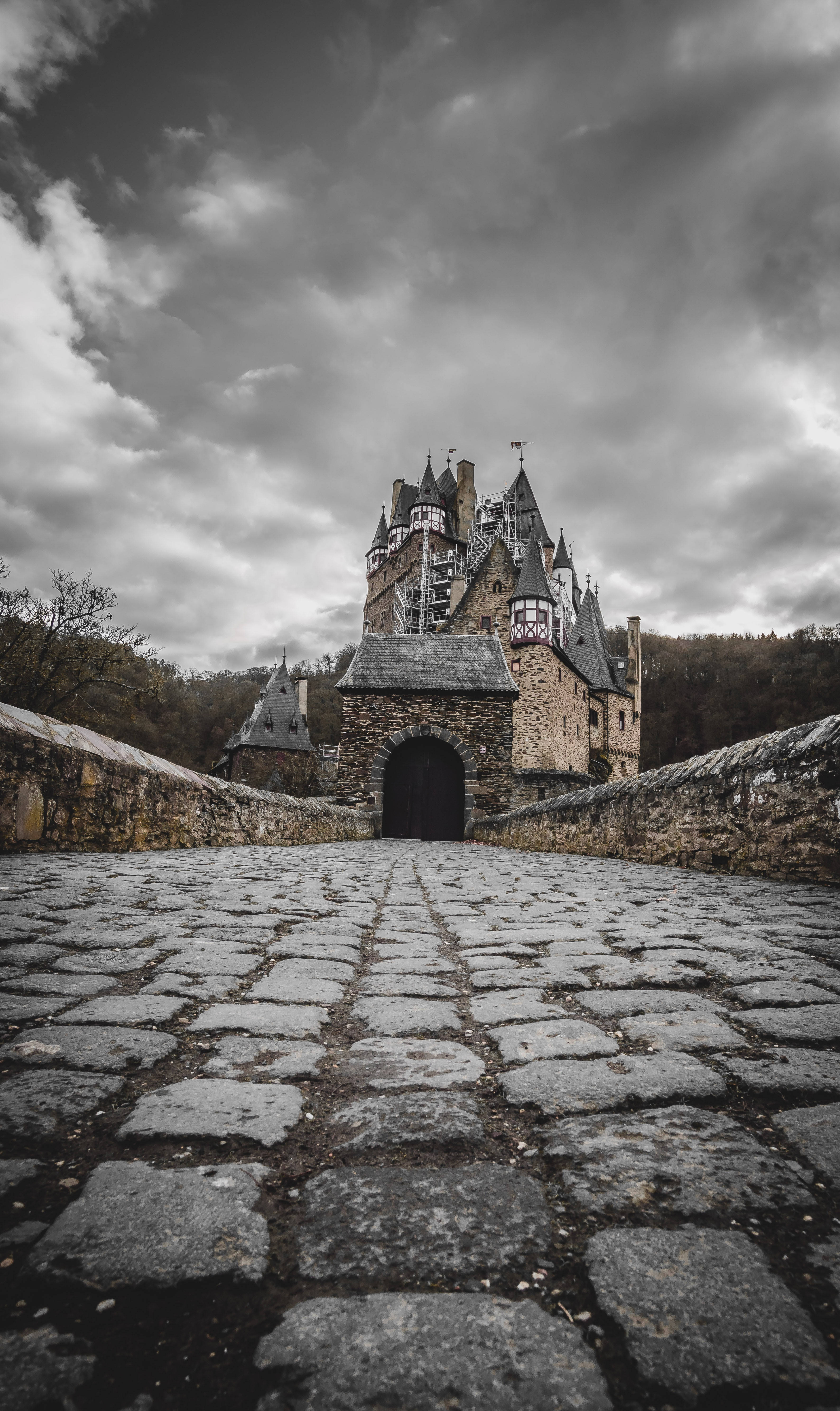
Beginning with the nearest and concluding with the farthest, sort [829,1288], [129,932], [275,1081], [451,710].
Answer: [829,1288], [275,1081], [129,932], [451,710]

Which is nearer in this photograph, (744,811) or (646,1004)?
(646,1004)

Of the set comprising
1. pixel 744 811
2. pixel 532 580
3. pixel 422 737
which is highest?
pixel 532 580

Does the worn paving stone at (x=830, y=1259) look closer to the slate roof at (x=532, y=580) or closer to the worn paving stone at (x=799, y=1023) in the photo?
the worn paving stone at (x=799, y=1023)

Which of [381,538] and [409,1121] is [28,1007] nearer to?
[409,1121]

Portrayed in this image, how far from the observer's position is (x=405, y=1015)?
1.89 metres

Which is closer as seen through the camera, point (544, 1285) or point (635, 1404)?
point (635, 1404)

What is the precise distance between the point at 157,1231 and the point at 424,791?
1859cm

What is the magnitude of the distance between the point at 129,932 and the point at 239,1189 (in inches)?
77.5

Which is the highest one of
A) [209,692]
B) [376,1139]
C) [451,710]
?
[209,692]

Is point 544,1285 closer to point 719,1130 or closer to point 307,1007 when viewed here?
point 719,1130

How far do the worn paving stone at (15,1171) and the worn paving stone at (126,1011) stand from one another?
2.16 ft

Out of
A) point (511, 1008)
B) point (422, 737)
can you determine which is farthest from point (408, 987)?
point (422, 737)

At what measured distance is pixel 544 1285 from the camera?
2.70 ft

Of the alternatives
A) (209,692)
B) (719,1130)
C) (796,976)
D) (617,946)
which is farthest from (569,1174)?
(209,692)
